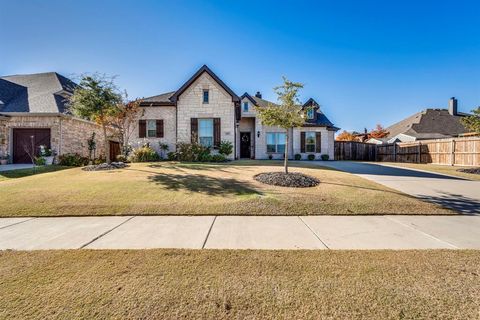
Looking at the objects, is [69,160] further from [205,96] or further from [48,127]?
[205,96]

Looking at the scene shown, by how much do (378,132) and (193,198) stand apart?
41.8 meters

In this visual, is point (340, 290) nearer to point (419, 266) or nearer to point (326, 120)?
point (419, 266)

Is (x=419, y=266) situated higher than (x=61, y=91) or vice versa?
(x=61, y=91)

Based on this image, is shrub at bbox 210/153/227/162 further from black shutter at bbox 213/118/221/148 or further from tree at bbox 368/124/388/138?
tree at bbox 368/124/388/138

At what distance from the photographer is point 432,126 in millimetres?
29703

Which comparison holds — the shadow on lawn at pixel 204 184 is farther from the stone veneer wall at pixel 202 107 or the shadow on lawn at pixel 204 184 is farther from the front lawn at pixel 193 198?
the stone veneer wall at pixel 202 107

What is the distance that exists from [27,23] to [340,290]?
18.6 meters

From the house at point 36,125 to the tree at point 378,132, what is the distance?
41.3 m

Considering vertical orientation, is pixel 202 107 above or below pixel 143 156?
above

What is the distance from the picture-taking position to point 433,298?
2336 mm

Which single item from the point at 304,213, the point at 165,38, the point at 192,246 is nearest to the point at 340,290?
the point at 192,246

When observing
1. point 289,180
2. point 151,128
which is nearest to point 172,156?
point 151,128

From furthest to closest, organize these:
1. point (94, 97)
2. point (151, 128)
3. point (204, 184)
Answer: point (151, 128)
point (94, 97)
point (204, 184)

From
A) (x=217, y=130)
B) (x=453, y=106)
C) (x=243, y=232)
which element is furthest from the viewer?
(x=453, y=106)
